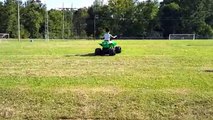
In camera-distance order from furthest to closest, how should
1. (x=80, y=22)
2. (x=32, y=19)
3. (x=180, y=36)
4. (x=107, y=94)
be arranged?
(x=80, y=22) → (x=180, y=36) → (x=32, y=19) → (x=107, y=94)

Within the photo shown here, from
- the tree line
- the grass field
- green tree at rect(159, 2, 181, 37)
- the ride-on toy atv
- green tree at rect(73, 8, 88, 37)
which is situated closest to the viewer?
the grass field

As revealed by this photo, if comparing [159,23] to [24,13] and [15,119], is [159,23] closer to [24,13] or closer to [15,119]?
[24,13]

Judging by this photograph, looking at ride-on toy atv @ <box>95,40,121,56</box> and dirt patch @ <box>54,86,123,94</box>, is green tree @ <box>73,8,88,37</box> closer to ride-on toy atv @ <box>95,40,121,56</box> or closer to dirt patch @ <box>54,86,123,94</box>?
ride-on toy atv @ <box>95,40,121,56</box>

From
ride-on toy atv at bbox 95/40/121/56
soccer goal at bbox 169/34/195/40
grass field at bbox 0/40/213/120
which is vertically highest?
ride-on toy atv at bbox 95/40/121/56

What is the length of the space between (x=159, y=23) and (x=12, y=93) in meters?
96.8

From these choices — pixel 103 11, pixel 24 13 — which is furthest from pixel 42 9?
pixel 103 11

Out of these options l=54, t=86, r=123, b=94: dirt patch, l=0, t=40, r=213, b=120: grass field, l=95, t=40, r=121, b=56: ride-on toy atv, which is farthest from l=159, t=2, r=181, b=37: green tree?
l=54, t=86, r=123, b=94: dirt patch

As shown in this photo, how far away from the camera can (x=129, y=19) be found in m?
104

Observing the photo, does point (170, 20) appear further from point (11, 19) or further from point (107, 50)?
point (107, 50)

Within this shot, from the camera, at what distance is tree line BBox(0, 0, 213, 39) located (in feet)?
326

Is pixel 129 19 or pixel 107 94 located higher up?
pixel 129 19

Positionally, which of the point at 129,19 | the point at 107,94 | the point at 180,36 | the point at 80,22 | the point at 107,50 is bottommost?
the point at 180,36

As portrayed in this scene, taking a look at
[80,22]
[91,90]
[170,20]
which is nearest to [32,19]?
[80,22]

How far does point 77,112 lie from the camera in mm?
10828
